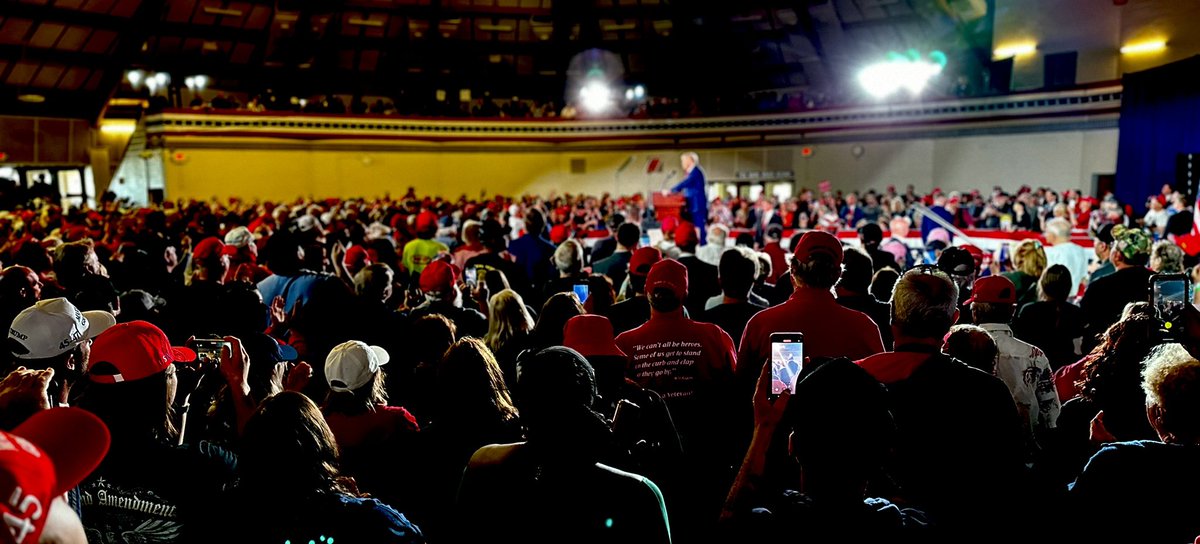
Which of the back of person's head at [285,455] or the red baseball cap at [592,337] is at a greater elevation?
the red baseball cap at [592,337]

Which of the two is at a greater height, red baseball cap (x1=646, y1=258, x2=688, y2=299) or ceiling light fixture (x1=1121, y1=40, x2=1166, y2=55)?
ceiling light fixture (x1=1121, y1=40, x2=1166, y2=55)

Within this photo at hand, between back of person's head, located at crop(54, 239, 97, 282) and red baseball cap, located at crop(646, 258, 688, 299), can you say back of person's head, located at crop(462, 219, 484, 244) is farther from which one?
red baseball cap, located at crop(646, 258, 688, 299)

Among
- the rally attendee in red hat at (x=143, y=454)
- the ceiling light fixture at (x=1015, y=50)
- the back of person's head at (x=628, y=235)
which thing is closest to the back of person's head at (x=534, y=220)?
the back of person's head at (x=628, y=235)

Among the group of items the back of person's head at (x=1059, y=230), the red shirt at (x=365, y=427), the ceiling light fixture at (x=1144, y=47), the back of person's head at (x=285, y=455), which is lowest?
the red shirt at (x=365, y=427)

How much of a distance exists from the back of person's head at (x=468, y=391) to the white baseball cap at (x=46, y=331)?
161cm

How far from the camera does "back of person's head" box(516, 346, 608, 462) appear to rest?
1872mm

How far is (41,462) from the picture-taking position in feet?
4.08

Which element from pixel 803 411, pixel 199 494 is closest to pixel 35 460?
pixel 199 494

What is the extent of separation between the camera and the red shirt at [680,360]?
135 inches

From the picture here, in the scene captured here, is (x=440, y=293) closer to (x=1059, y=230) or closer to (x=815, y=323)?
(x=815, y=323)

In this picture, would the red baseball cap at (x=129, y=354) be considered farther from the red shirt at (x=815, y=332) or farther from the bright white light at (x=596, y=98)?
the bright white light at (x=596, y=98)

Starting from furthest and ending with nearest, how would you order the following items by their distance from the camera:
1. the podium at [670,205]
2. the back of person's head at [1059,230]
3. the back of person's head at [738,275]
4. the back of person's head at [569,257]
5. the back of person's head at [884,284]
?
the podium at [670,205] < the back of person's head at [1059,230] < the back of person's head at [569,257] < the back of person's head at [884,284] < the back of person's head at [738,275]

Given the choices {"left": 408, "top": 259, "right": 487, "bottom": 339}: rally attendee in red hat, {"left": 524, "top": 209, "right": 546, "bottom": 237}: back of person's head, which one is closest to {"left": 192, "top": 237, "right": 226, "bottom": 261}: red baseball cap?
Answer: {"left": 408, "top": 259, "right": 487, "bottom": 339}: rally attendee in red hat

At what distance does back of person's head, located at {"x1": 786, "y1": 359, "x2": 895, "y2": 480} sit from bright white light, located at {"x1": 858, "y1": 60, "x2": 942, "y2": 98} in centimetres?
2599
